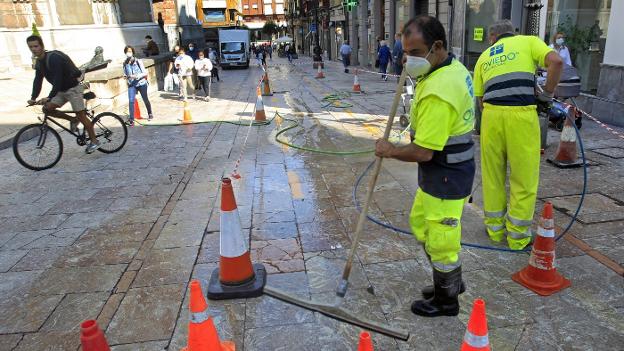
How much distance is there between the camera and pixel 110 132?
8.23 metres

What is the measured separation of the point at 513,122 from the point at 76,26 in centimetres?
2216

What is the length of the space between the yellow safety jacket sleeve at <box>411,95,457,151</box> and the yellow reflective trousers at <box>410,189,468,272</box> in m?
0.42

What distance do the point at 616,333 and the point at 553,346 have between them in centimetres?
47

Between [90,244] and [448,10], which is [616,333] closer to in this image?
[90,244]

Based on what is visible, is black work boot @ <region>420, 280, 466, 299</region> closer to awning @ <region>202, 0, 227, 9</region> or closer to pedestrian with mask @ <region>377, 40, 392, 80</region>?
pedestrian with mask @ <region>377, 40, 392, 80</region>

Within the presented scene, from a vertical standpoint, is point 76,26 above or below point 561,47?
above

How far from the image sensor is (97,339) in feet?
7.14

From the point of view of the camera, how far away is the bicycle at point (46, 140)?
698 centimetres

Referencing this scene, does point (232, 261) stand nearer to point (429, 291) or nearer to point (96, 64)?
point (429, 291)

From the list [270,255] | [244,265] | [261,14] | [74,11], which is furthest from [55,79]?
[261,14]

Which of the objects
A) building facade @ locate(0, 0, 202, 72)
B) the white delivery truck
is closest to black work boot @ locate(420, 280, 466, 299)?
building facade @ locate(0, 0, 202, 72)

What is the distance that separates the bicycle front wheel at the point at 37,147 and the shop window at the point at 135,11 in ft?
62.3

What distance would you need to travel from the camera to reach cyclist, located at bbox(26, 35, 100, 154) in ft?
22.9

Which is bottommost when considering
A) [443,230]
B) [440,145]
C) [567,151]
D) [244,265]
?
[567,151]
